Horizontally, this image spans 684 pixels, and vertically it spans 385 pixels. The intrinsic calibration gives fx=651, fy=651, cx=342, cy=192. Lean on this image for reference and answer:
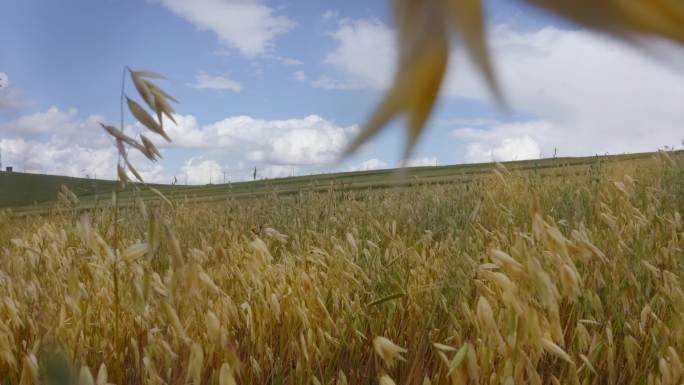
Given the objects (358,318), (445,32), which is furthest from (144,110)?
(358,318)

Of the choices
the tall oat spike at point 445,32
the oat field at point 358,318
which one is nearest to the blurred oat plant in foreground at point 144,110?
the oat field at point 358,318

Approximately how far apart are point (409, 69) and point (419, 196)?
4.62 m

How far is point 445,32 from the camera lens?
312 mm

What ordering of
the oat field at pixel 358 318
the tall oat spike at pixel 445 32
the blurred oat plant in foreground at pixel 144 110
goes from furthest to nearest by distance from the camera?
the oat field at pixel 358 318
the blurred oat plant in foreground at pixel 144 110
the tall oat spike at pixel 445 32

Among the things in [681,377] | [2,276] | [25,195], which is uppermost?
[25,195]

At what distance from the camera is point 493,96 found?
32cm

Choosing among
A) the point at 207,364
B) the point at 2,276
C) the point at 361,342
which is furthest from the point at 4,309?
the point at 361,342

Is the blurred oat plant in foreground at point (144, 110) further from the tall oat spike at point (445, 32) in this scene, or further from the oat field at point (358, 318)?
the tall oat spike at point (445, 32)

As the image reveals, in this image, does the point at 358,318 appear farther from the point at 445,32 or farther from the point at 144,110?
the point at 445,32

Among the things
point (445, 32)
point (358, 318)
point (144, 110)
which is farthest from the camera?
point (358, 318)

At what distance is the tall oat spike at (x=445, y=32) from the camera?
30 centimetres

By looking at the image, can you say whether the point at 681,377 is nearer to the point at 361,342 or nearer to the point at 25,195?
the point at 361,342

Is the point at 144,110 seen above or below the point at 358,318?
above

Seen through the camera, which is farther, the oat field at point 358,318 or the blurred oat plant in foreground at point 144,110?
the oat field at point 358,318
